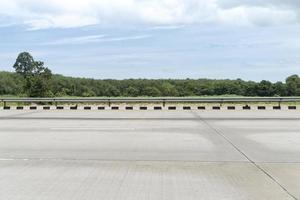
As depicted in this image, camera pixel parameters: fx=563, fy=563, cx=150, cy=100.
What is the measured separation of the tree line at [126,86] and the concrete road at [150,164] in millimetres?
32619

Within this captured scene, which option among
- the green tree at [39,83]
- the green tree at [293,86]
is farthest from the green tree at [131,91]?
the green tree at [293,86]

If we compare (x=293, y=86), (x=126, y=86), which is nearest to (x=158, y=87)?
(x=126, y=86)

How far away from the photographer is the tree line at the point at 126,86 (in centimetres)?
5069

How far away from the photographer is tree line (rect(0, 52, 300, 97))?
50.7 m

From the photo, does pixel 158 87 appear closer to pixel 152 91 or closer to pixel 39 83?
pixel 152 91

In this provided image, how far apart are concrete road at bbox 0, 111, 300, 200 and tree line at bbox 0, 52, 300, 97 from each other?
32619mm

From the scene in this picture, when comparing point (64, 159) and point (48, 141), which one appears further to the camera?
point (48, 141)

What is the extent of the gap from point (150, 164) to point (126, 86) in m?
61.2

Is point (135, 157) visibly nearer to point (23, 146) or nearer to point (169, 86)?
point (23, 146)

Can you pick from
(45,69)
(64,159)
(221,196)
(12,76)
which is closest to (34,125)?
(64,159)

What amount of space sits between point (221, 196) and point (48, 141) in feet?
26.9

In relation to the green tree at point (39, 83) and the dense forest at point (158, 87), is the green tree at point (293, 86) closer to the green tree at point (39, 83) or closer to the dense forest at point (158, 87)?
the dense forest at point (158, 87)

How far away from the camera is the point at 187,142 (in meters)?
15.0

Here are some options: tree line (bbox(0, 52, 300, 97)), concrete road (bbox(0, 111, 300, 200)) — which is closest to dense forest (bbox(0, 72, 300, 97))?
tree line (bbox(0, 52, 300, 97))
